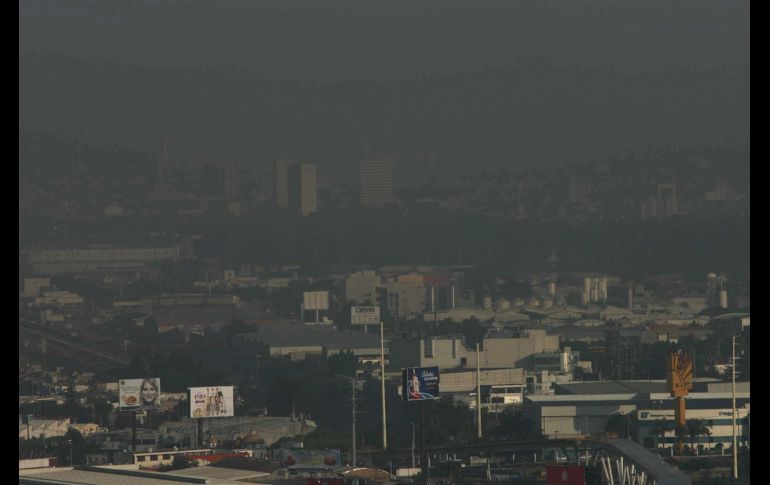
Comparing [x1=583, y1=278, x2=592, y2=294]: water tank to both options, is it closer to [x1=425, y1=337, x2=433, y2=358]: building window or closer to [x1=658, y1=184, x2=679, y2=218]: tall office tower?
[x1=658, y1=184, x2=679, y2=218]: tall office tower

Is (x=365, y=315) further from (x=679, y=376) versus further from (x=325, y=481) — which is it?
(x=325, y=481)

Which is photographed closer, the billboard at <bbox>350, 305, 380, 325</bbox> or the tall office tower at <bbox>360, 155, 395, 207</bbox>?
the billboard at <bbox>350, 305, 380, 325</bbox>

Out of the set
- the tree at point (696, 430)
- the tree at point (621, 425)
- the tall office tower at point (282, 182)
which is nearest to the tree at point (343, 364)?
the tree at point (621, 425)

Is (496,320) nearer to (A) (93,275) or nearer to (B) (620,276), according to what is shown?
(B) (620,276)

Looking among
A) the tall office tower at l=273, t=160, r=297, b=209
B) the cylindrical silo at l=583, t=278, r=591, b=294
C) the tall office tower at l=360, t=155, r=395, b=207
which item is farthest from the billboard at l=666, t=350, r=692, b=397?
the tall office tower at l=360, t=155, r=395, b=207

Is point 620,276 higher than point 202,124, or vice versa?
point 202,124
